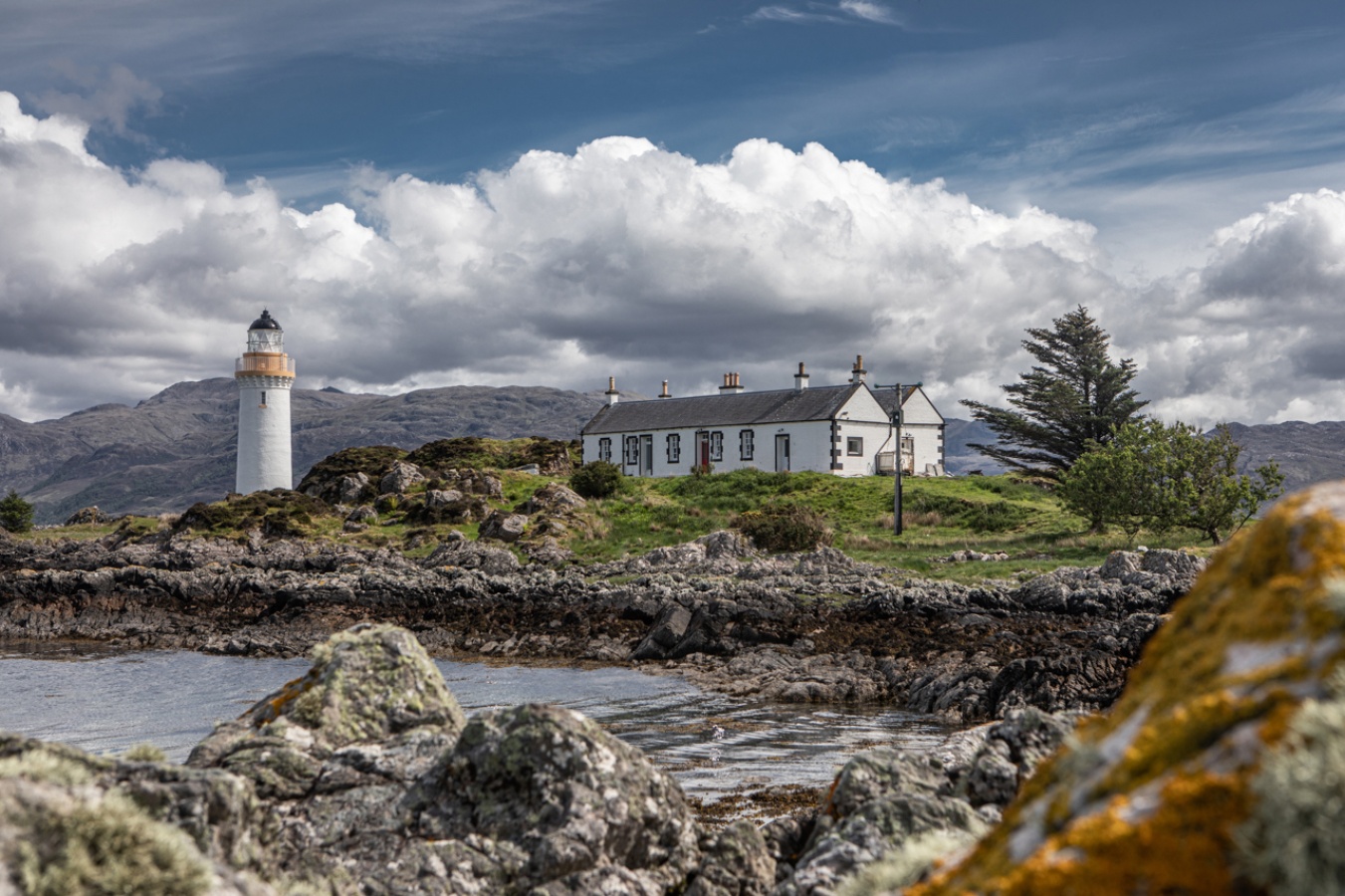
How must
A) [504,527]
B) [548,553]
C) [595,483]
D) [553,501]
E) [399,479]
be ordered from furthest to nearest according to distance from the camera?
1. [399,479]
2. [595,483]
3. [553,501]
4. [504,527]
5. [548,553]

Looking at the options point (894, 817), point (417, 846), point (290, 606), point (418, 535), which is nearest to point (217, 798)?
point (417, 846)

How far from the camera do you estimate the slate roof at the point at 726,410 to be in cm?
7300

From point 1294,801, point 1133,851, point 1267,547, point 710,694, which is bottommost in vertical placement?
point 710,694

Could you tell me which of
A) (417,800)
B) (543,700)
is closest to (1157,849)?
(417,800)

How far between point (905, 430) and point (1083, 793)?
243ft

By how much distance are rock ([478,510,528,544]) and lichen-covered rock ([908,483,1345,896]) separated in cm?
4604

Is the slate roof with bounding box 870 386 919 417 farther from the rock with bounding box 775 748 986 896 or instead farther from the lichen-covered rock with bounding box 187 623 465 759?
the rock with bounding box 775 748 986 896

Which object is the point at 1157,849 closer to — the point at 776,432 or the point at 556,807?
the point at 556,807

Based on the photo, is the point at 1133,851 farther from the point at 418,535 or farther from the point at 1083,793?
the point at 418,535

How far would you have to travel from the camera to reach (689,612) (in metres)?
29.2

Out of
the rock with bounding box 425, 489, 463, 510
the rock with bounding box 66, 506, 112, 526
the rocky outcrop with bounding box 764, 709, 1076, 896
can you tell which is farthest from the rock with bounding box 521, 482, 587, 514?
the rocky outcrop with bounding box 764, 709, 1076, 896

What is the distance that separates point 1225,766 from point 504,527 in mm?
47836

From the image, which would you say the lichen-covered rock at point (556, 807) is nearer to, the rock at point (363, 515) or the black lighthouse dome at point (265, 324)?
the rock at point (363, 515)

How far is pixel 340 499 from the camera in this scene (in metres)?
64.4
